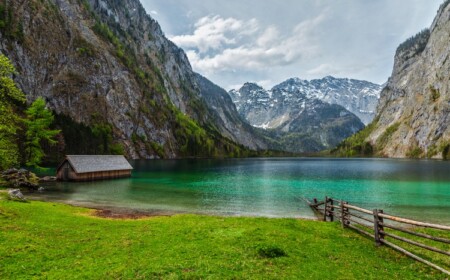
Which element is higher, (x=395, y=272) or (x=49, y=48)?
(x=49, y=48)

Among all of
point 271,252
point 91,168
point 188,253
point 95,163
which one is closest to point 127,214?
point 188,253

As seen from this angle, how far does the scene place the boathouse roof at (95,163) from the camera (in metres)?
78.7

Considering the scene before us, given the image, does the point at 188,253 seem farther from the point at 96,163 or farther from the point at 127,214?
the point at 96,163

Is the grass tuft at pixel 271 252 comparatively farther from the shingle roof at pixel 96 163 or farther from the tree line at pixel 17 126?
the shingle roof at pixel 96 163

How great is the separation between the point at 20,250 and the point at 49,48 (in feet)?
690

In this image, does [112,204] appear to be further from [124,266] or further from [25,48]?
[25,48]

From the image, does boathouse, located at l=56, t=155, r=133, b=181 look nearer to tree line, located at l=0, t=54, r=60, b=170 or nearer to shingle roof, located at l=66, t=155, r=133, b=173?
shingle roof, located at l=66, t=155, r=133, b=173

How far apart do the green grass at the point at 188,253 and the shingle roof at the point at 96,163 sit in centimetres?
5460

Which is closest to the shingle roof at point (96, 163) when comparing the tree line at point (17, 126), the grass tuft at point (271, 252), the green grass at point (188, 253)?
the tree line at point (17, 126)

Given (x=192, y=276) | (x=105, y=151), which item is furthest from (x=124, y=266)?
(x=105, y=151)

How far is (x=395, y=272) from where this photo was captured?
17.4 m

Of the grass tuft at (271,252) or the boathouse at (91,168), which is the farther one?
the boathouse at (91,168)

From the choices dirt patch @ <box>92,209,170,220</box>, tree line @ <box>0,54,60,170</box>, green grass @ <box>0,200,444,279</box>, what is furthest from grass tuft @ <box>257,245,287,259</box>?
tree line @ <box>0,54,60,170</box>

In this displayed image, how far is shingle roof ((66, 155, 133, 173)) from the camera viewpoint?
78938 mm
